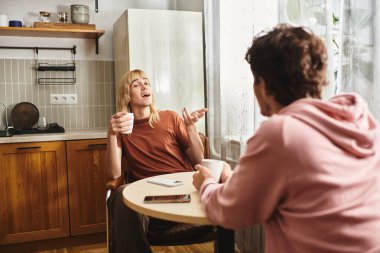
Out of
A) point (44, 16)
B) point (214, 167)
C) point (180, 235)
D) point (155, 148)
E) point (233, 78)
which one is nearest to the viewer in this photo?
point (214, 167)

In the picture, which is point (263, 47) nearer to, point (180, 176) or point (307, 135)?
point (307, 135)

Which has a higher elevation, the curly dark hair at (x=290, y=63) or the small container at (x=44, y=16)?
the small container at (x=44, y=16)

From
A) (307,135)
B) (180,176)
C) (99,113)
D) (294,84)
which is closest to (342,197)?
(307,135)

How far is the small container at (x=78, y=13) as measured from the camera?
3.10m

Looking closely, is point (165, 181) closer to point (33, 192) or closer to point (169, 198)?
point (169, 198)

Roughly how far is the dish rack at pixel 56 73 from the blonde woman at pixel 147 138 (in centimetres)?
123

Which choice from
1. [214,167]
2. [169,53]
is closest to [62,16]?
[169,53]

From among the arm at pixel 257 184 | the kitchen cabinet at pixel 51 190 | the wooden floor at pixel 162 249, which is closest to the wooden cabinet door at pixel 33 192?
the kitchen cabinet at pixel 51 190

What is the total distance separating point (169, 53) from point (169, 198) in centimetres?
175

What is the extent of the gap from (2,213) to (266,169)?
93.9 inches

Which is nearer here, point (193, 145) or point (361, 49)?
point (361, 49)

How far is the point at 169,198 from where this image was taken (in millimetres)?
1277

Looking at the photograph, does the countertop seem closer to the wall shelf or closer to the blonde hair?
the blonde hair

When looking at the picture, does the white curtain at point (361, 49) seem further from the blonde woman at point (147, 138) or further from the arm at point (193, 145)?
the arm at point (193, 145)
